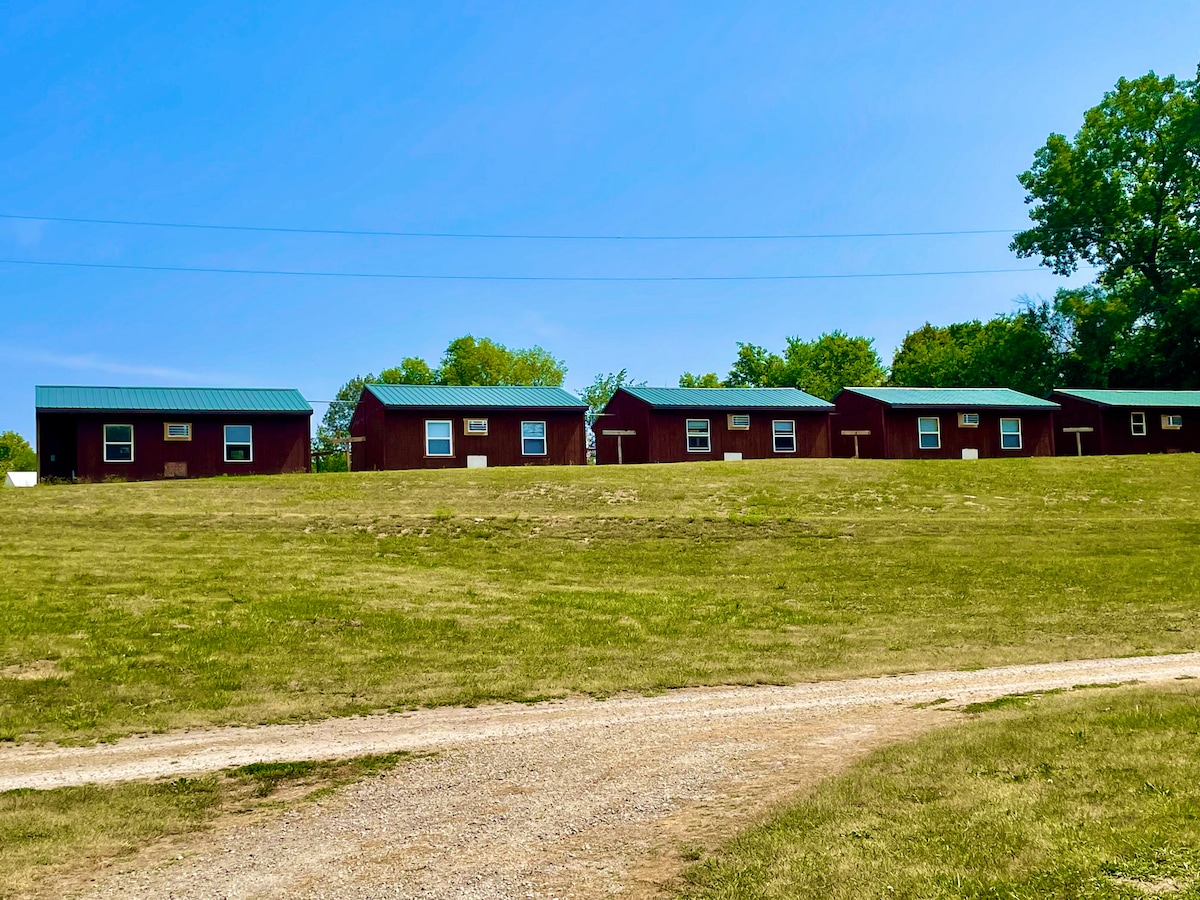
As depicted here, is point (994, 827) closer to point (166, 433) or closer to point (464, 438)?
point (464, 438)

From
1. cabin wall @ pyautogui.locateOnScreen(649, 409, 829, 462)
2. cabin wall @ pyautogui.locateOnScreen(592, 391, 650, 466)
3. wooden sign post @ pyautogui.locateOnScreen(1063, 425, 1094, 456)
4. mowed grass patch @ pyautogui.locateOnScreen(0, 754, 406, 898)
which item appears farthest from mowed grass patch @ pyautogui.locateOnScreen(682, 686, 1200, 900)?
wooden sign post @ pyautogui.locateOnScreen(1063, 425, 1094, 456)

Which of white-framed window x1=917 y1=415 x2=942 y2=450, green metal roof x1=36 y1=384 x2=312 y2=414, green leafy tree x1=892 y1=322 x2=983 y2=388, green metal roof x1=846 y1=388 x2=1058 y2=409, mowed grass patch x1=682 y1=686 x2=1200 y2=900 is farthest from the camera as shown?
green leafy tree x1=892 y1=322 x2=983 y2=388

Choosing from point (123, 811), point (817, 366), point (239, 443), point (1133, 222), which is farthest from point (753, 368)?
point (123, 811)

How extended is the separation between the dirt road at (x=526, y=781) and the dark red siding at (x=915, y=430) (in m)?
34.0

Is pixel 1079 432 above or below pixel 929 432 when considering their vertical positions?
below

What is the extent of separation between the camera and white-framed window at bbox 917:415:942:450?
45.3m

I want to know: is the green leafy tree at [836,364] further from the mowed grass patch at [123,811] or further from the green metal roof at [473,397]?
the mowed grass patch at [123,811]

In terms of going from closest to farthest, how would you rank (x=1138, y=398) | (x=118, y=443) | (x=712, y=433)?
1. (x=118, y=443)
2. (x=712, y=433)
3. (x=1138, y=398)

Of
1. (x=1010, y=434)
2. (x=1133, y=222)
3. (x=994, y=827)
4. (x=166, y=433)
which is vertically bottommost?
(x=994, y=827)

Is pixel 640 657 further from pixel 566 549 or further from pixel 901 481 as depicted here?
pixel 901 481

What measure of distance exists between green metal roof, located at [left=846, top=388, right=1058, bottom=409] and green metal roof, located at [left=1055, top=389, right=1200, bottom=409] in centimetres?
320

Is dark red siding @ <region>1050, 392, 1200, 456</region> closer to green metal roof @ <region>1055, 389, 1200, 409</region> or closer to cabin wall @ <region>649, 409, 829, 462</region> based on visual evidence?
green metal roof @ <region>1055, 389, 1200, 409</region>

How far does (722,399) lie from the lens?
142 ft

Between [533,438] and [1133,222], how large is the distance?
153 feet
